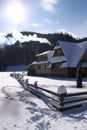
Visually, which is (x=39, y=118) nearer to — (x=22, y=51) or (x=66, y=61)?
(x=66, y=61)

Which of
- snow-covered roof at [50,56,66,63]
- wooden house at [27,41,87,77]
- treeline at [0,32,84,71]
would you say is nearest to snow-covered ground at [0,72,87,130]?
wooden house at [27,41,87,77]

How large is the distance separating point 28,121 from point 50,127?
118 centimetres

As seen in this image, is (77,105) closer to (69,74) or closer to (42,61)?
(69,74)

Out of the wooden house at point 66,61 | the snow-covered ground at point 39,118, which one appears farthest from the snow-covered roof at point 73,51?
the snow-covered ground at point 39,118

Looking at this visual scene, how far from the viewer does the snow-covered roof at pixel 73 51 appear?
4096 centimetres

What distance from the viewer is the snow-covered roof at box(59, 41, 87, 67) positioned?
4096 cm

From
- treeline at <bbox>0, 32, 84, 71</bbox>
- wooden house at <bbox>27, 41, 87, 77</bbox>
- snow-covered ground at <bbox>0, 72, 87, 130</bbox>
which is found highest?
treeline at <bbox>0, 32, 84, 71</bbox>

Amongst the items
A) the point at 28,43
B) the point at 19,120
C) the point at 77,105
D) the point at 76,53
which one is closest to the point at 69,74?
the point at 76,53

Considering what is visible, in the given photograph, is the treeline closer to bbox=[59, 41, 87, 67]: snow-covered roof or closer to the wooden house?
the wooden house

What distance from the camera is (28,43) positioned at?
149 m

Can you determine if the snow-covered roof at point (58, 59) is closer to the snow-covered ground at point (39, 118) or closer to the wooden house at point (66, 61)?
the wooden house at point (66, 61)

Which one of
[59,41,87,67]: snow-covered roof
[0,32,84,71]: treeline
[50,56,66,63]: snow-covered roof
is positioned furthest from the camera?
[0,32,84,71]: treeline

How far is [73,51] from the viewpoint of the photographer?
148 ft

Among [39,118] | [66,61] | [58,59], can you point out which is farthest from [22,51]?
[39,118]
